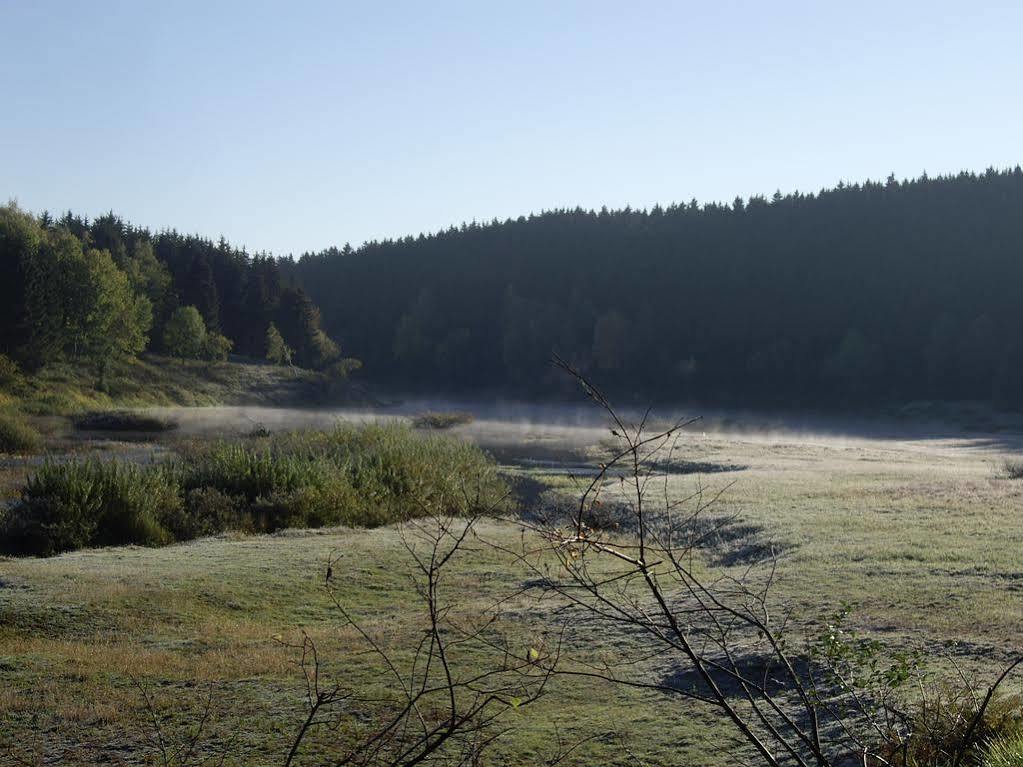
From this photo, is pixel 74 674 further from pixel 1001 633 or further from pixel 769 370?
pixel 769 370

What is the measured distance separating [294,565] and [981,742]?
10.2 metres

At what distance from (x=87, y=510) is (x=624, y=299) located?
114 metres

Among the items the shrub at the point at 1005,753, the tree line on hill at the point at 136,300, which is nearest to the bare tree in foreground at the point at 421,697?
the shrub at the point at 1005,753

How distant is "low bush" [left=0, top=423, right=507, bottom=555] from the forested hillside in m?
74.0

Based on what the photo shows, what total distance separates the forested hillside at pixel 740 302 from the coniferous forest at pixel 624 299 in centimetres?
27

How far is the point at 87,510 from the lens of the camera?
17.5 meters

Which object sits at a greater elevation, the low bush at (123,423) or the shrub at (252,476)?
the shrub at (252,476)

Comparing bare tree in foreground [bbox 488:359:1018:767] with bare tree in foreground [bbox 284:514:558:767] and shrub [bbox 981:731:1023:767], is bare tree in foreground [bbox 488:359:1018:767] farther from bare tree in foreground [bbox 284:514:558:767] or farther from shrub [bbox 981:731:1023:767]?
bare tree in foreground [bbox 284:514:558:767]

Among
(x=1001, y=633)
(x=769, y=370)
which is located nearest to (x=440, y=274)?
(x=769, y=370)

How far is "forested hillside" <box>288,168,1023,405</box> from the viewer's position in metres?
98.6

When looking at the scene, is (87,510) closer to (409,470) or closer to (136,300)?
(409,470)

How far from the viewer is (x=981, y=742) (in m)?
6.30

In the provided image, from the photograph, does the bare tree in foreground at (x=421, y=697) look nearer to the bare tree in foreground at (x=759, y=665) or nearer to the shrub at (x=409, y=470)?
the bare tree in foreground at (x=759, y=665)

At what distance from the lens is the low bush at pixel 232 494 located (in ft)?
57.2
